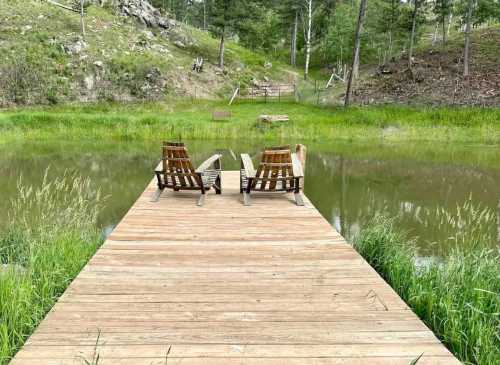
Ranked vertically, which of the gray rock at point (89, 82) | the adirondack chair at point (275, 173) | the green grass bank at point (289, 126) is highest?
the gray rock at point (89, 82)

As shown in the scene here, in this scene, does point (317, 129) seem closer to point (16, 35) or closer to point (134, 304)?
point (134, 304)

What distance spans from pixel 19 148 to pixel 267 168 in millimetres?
14057

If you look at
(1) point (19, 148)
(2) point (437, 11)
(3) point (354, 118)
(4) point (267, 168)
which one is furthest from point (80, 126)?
(2) point (437, 11)

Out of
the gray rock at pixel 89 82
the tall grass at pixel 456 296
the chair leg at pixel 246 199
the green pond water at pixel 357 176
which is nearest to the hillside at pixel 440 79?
the green pond water at pixel 357 176

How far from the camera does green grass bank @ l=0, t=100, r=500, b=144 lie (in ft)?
68.6

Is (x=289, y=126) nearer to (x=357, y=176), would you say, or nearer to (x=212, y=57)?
(x=357, y=176)

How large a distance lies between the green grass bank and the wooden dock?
16016mm

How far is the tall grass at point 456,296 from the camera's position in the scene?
138 inches

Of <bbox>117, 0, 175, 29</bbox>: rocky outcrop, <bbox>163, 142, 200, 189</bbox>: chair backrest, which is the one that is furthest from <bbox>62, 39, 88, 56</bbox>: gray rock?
<bbox>163, 142, 200, 189</bbox>: chair backrest

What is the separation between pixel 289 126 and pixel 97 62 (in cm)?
1555

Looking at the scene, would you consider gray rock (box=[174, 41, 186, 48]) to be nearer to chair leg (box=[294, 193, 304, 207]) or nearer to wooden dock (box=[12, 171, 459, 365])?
chair leg (box=[294, 193, 304, 207])

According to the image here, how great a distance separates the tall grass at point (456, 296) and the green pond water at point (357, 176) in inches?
36.3

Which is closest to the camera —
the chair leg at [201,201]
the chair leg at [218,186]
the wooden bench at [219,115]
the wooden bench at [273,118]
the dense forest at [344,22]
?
the chair leg at [201,201]

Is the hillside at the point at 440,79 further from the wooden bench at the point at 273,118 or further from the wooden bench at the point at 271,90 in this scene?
the wooden bench at the point at 273,118
